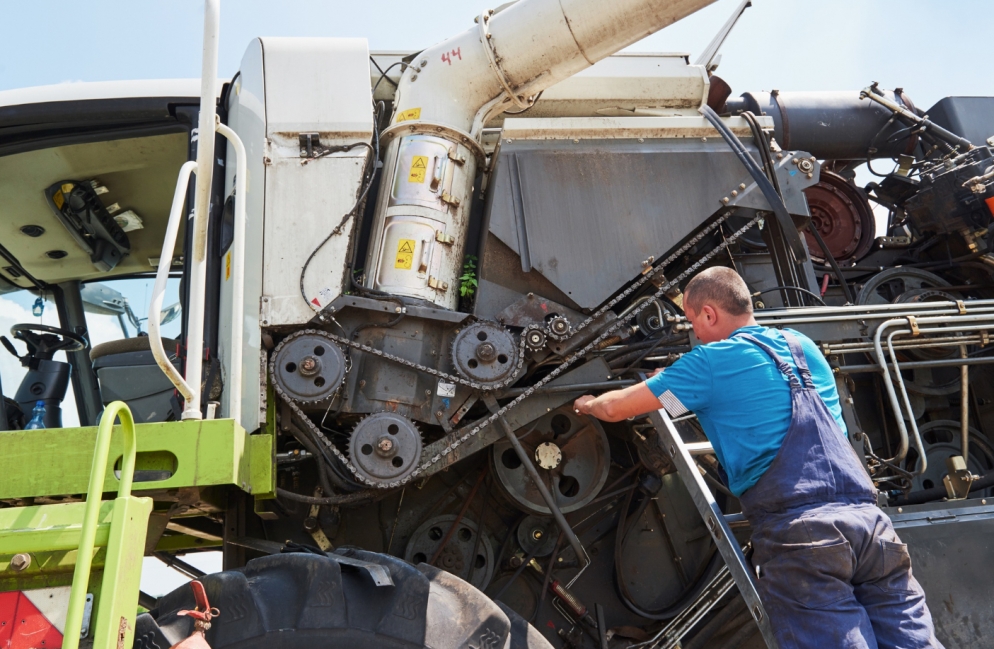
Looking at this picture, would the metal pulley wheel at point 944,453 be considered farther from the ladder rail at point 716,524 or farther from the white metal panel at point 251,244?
the white metal panel at point 251,244

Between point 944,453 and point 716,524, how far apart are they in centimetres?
218

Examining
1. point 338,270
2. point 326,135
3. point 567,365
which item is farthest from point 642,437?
point 326,135

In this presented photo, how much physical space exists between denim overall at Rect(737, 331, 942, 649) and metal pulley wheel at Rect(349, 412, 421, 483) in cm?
143

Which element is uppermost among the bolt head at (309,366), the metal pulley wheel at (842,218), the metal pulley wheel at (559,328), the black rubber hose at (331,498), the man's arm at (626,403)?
the metal pulley wheel at (842,218)

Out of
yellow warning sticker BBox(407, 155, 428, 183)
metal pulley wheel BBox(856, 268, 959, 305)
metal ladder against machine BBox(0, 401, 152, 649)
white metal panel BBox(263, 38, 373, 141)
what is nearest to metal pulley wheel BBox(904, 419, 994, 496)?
metal pulley wheel BBox(856, 268, 959, 305)

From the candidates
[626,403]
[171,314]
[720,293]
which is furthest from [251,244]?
[720,293]

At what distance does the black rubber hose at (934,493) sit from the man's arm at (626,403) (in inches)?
72.3

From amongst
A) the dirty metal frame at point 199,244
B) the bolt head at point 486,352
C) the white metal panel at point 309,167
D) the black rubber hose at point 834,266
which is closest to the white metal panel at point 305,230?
the white metal panel at point 309,167

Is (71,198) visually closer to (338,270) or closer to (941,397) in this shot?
Result: (338,270)

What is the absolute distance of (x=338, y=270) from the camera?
139 inches

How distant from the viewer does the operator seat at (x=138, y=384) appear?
13.1 feet

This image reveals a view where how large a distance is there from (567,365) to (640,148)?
1.16 metres

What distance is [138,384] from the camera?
4.03 m

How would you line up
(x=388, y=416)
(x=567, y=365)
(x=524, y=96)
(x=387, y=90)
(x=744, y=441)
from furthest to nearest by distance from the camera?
(x=387, y=90)
(x=524, y=96)
(x=567, y=365)
(x=388, y=416)
(x=744, y=441)
